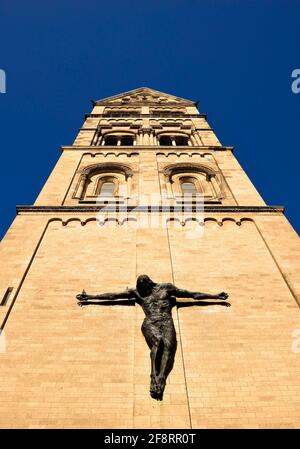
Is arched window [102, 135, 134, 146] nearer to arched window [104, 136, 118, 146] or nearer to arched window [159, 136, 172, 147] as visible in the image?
arched window [104, 136, 118, 146]

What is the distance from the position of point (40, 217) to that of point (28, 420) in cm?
682

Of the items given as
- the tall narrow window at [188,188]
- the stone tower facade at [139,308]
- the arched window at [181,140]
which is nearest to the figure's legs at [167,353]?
the stone tower facade at [139,308]

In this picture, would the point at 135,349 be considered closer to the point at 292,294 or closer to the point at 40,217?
the point at 292,294

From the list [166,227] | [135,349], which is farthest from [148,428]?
[166,227]

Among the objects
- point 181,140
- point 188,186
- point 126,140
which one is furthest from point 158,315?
point 126,140

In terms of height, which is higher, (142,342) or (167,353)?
(142,342)

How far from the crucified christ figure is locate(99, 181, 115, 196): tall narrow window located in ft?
23.1

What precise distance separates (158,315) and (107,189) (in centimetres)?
843

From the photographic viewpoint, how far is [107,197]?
14.6m

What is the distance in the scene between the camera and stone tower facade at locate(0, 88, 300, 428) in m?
6.71

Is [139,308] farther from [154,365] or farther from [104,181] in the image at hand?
[104,181]

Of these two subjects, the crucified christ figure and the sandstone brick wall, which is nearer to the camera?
the sandstone brick wall

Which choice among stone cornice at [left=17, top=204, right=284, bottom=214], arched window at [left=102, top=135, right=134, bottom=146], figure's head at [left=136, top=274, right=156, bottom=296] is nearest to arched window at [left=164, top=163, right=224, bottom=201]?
stone cornice at [left=17, top=204, right=284, bottom=214]

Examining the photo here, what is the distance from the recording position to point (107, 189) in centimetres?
1589
